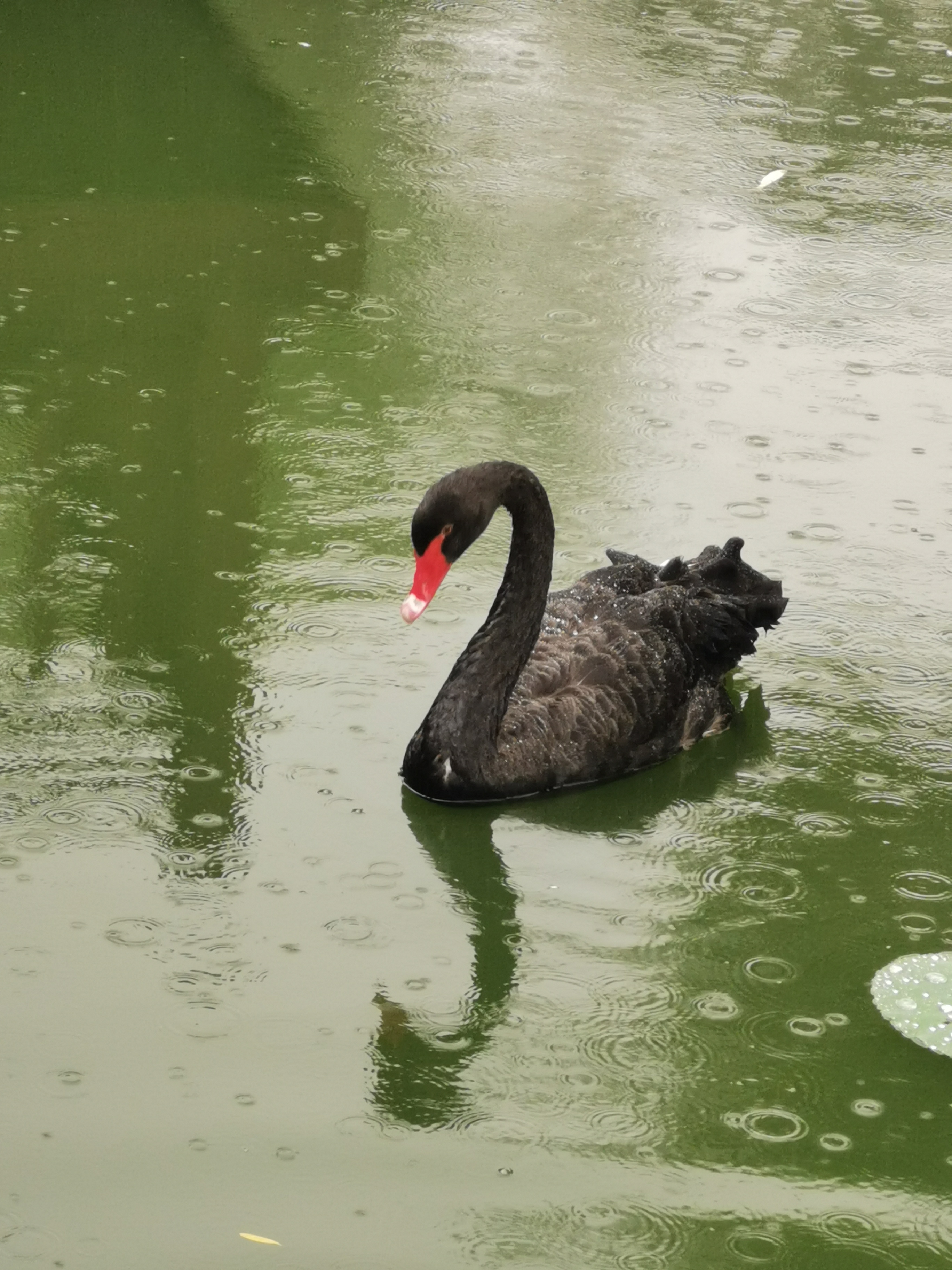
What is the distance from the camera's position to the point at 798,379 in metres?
5.13

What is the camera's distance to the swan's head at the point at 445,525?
124 inches

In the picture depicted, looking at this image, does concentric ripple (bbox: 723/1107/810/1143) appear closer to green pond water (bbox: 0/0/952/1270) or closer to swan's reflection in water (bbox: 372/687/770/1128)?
green pond water (bbox: 0/0/952/1270)

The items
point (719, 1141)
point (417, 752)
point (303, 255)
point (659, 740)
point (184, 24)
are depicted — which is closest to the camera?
point (719, 1141)

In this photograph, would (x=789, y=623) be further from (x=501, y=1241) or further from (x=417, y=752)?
(x=501, y=1241)

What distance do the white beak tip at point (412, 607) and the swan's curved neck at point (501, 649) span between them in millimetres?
230

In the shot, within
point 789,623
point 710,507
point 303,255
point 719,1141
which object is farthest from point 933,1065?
point 303,255

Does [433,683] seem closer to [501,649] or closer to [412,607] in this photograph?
[501,649]

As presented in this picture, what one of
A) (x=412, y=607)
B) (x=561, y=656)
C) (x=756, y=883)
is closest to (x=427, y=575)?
(x=412, y=607)

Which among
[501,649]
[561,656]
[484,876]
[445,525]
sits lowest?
[484,876]

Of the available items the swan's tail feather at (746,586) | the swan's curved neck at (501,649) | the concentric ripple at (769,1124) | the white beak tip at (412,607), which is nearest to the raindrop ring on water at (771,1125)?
the concentric ripple at (769,1124)

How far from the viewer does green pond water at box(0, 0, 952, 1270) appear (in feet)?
8.23

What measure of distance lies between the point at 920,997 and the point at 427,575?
3.66 feet

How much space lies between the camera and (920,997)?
2.85 metres

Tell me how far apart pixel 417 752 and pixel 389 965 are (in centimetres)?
54
